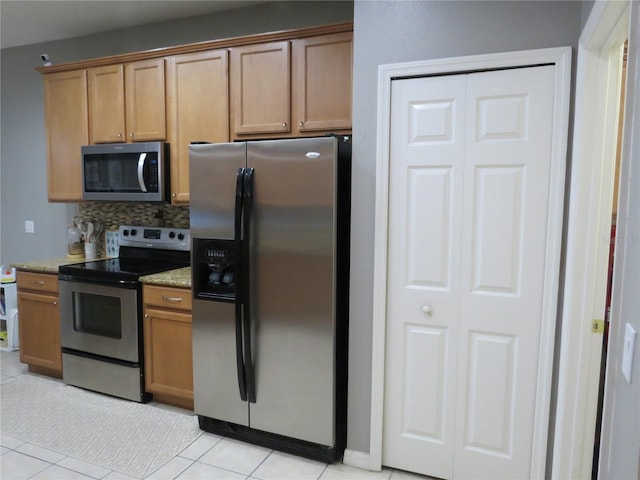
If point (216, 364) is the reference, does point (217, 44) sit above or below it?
above

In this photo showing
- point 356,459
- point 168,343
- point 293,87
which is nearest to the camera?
point 356,459

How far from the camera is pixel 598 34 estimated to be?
150cm

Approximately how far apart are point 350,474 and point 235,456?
63 centimetres

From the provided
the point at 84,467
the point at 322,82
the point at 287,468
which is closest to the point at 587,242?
the point at 322,82

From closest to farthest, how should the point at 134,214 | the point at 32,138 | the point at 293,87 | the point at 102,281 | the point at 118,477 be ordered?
the point at 118,477 < the point at 293,87 < the point at 102,281 < the point at 134,214 < the point at 32,138

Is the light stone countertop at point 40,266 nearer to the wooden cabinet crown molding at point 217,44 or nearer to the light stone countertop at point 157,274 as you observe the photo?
the light stone countertop at point 157,274

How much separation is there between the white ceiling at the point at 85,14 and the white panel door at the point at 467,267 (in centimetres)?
192

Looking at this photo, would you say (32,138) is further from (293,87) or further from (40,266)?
(293,87)

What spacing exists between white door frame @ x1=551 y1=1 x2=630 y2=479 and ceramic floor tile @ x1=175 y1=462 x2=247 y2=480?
152 cm

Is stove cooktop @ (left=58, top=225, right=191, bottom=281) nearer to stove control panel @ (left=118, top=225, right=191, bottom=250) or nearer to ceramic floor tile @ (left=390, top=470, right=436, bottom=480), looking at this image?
stove control panel @ (left=118, top=225, right=191, bottom=250)

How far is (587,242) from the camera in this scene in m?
1.68

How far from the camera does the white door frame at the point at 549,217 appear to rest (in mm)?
1757

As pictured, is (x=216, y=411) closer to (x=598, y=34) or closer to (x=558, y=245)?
(x=558, y=245)

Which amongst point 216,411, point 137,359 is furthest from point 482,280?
point 137,359
